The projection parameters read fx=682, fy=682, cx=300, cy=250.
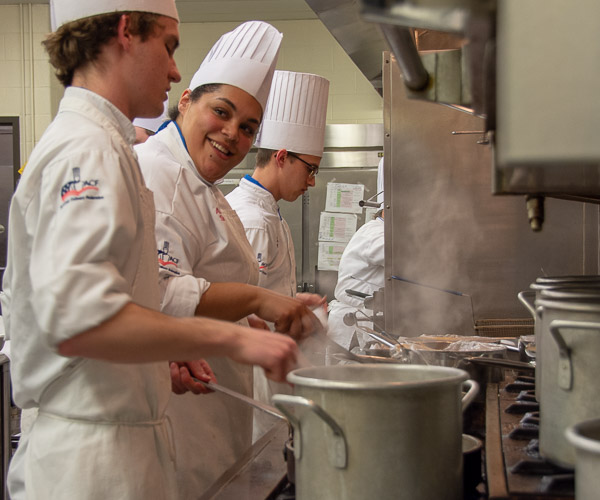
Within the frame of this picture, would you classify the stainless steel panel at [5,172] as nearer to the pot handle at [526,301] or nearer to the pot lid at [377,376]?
the pot handle at [526,301]

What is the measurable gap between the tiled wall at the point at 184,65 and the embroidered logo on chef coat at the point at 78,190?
4.81 m

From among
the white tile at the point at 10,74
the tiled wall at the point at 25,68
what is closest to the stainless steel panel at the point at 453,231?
the tiled wall at the point at 25,68

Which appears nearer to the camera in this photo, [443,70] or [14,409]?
[443,70]

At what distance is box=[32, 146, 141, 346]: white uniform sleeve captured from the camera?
0.88m

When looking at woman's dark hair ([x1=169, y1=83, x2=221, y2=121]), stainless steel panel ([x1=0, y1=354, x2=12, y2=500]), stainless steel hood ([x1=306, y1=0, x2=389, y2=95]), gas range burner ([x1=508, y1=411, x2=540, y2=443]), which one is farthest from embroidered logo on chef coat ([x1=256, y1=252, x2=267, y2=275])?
gas range burner ([x1=508, y1=411, x2=540, y2=443])

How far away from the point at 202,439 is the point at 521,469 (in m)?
1.01

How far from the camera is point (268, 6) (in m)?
5.43

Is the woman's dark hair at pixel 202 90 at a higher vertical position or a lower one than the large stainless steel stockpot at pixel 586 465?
higher

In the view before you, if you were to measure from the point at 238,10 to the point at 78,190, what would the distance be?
4.92 metres

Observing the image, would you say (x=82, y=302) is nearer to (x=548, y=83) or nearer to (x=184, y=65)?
(x=548, y=83)

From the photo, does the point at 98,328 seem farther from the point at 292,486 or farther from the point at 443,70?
Result: the point at 443,70

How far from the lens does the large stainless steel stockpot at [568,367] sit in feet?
2.57

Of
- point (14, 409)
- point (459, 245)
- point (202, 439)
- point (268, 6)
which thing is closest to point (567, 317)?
point (202, 439)

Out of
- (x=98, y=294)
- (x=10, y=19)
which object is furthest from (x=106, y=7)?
(x=10, y=19)
